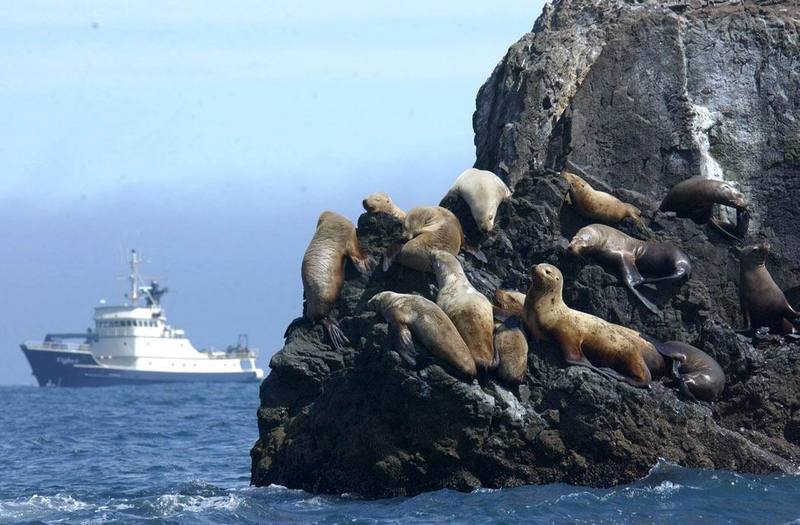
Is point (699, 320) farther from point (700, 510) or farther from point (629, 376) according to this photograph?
point (700, 510)

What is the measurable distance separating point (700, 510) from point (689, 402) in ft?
6.62

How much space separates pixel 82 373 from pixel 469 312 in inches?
2692

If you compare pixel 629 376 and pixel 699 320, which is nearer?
pixel 629 376

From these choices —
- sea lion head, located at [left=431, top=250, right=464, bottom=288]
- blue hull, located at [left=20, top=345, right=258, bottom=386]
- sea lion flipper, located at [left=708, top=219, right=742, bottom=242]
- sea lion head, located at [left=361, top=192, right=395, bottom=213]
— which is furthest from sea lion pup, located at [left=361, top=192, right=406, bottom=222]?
blue hull, located at [left=20, top=345, right=258, bottom=386]

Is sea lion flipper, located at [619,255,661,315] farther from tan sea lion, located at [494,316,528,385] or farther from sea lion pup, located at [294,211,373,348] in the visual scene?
sea lion pup, located at [294,211,373,348]

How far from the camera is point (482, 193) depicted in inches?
659

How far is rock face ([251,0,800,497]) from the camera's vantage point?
45.6ft

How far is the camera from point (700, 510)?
12.8 metres

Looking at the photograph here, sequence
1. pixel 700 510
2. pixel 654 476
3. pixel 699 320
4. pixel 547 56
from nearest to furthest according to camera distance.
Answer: pixel 700 510, pixel 654 476, pixel 699 320, pixel 547 56

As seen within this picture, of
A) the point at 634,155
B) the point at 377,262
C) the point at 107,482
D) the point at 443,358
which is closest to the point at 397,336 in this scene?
the point at 443,358

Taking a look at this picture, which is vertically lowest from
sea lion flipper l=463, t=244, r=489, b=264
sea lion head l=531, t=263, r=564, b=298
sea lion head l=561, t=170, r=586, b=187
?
sea lion head l=531, t=263, r=564, b=298

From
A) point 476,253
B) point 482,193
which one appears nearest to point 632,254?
point 476,253

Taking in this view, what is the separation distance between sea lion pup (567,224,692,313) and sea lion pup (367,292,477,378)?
6.60 ft

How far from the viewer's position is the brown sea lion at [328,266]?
1641 centimetres
